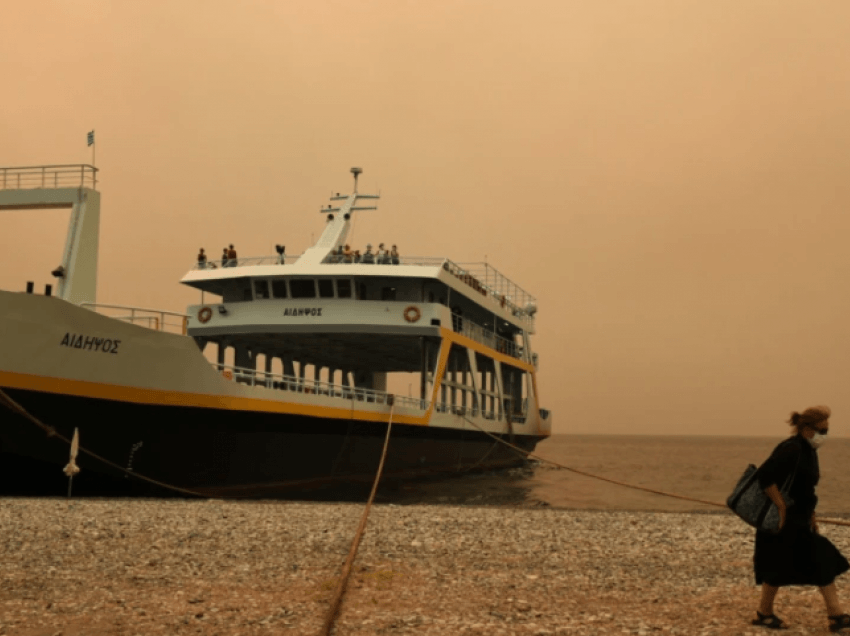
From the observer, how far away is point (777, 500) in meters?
5.73

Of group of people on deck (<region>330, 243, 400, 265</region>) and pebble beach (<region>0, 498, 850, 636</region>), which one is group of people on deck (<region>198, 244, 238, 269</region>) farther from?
pebble beach (<region>0, 498, 850, 636</region>)

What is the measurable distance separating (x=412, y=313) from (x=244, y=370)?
7066mm

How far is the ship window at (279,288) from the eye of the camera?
24.3 meters

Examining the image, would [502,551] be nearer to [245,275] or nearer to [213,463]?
[213,463]

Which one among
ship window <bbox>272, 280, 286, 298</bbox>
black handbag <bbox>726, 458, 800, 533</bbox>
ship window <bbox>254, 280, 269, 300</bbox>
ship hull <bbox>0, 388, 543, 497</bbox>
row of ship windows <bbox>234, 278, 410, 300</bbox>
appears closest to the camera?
black handbag <bbox>726, 458, 800, 533</bbox>

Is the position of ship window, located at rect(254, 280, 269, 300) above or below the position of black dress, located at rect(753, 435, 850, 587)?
above

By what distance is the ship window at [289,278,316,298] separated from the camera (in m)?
24.2

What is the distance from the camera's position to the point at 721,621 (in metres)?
6.36

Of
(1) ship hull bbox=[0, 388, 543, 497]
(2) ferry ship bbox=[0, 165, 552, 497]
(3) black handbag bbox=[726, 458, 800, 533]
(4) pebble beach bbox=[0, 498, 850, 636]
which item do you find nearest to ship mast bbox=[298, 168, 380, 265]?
(2) ferry ship bbox=[0, 165, 552, 497]

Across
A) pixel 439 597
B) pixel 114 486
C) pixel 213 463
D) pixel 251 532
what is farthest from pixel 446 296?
pixel 439 597

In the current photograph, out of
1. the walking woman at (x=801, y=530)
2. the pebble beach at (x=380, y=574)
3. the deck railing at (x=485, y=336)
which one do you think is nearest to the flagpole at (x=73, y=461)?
the pebble beach at (x=380, y=574)

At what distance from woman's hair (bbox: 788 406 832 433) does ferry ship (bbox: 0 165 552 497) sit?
11901 millimetres

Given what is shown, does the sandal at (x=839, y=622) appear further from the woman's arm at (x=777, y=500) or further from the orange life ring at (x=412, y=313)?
the orange life ring at (x=412, y=313)

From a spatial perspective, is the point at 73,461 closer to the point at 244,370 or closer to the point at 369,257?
the point at 244,370
